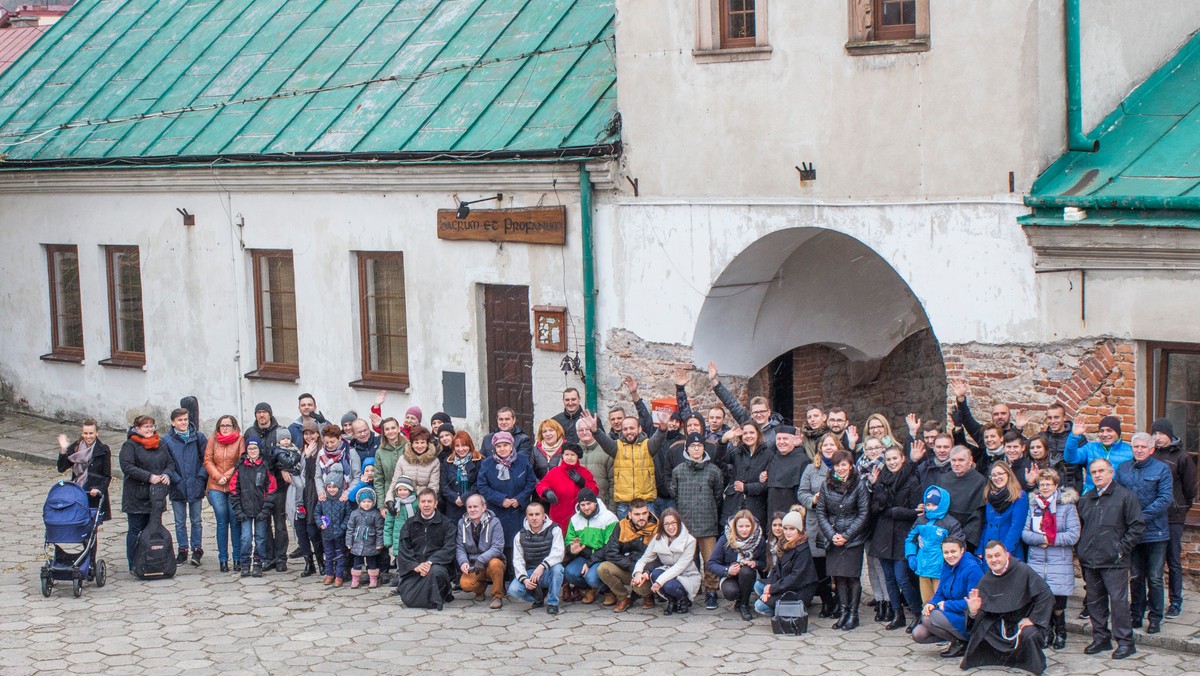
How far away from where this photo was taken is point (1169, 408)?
13156 millimetres

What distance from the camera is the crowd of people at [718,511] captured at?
1179cm

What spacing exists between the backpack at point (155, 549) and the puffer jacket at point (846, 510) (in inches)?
233

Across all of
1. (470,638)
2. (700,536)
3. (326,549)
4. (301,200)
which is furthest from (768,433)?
(301,200)

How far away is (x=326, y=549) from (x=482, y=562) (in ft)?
5.17

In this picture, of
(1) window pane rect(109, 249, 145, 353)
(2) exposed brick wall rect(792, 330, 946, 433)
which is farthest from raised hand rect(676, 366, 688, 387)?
(1) window pane rect(109, 249, 145, 353)

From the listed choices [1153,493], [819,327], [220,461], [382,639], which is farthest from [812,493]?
[220,461]

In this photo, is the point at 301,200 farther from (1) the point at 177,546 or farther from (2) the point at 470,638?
(2) the point at 470,638

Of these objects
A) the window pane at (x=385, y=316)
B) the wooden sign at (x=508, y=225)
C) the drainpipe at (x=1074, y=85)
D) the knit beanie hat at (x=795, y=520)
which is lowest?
the knit beanie hat at (x=795, y=520)

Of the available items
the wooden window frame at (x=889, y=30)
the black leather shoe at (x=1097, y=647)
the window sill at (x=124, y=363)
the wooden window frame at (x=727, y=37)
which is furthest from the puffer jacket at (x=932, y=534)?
the window sill at (x=124, y=363)

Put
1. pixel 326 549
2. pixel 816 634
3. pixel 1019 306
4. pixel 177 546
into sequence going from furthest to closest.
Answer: pixel 177 546, pixel 326 549, pixel 1019 306, pixel 816 634

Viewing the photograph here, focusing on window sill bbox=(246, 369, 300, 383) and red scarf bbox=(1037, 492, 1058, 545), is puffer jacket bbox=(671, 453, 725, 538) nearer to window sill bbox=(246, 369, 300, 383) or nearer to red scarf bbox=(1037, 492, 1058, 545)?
red scarf bbox=(1037, 492, 1058, 545)

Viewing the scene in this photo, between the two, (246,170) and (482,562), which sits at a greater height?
(246,170)

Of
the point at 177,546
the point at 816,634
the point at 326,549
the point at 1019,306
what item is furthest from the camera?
the point at 177,546

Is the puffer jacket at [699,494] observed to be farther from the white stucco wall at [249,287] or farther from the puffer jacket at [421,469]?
the white stucco wall at [249,287]
